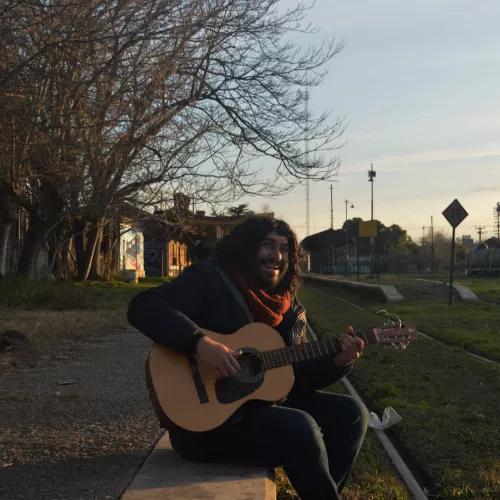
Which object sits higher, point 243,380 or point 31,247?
point 31,247

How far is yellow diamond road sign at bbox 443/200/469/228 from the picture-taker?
61.1 ft

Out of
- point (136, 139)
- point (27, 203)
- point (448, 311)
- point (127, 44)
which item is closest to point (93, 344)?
point (127, 44)

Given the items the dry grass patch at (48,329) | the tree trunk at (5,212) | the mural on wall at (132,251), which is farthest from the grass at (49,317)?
the mural on wall at (132,251)

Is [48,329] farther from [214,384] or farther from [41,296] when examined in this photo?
[214,384]

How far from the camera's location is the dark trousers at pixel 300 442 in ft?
11.0

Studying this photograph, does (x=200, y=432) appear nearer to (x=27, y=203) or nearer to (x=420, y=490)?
(x=420, y=490)

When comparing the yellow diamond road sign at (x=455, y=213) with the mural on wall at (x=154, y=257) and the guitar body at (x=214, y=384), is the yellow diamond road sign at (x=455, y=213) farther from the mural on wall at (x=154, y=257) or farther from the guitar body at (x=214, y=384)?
the mural on wall at (x=154, y=257)

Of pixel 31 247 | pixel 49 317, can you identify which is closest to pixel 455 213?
pixel 49 317

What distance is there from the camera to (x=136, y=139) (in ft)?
47.5

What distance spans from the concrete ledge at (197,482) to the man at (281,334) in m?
0.07

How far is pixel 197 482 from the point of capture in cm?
349

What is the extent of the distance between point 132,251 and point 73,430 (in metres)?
40.8

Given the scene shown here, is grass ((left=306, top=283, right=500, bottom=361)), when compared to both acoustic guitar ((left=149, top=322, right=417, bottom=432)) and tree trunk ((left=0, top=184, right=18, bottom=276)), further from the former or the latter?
tree trunk ((left=0, top=184, right=18, bottom=276))

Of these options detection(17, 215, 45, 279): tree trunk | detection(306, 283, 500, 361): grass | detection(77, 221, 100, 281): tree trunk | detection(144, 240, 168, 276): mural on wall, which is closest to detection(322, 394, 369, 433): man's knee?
detection(306, 283, 500, 361): grass
